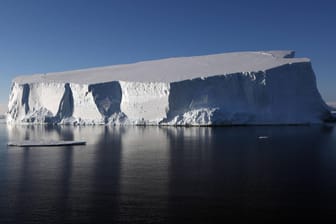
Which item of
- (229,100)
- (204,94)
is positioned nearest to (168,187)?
(204,94)

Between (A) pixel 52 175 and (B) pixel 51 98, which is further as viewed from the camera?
(B) pixel 51 98

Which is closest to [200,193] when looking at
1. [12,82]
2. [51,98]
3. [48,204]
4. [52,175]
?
[48,204]

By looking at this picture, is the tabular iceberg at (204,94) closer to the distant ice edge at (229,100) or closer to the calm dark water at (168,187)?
the distant ice edge at (229,100)

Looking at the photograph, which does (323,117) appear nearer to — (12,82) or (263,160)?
(263,160)

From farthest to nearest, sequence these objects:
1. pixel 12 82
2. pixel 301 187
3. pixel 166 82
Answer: pixel 12 82 → pixel 166 82 → pixel 301 187

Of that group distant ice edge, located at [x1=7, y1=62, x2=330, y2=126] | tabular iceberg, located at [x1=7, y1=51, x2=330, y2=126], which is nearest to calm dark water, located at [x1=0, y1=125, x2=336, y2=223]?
distant ice edge, located at [x1=7, y1=62, x2=330, y2=126]

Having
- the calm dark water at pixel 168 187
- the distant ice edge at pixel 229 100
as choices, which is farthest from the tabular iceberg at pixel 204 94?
the calm dark water at pixel 168 187

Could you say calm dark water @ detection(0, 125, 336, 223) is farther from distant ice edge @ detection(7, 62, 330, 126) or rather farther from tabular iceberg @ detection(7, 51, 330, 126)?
tabular iceberg @ detection(7, 51, 330, 126)
